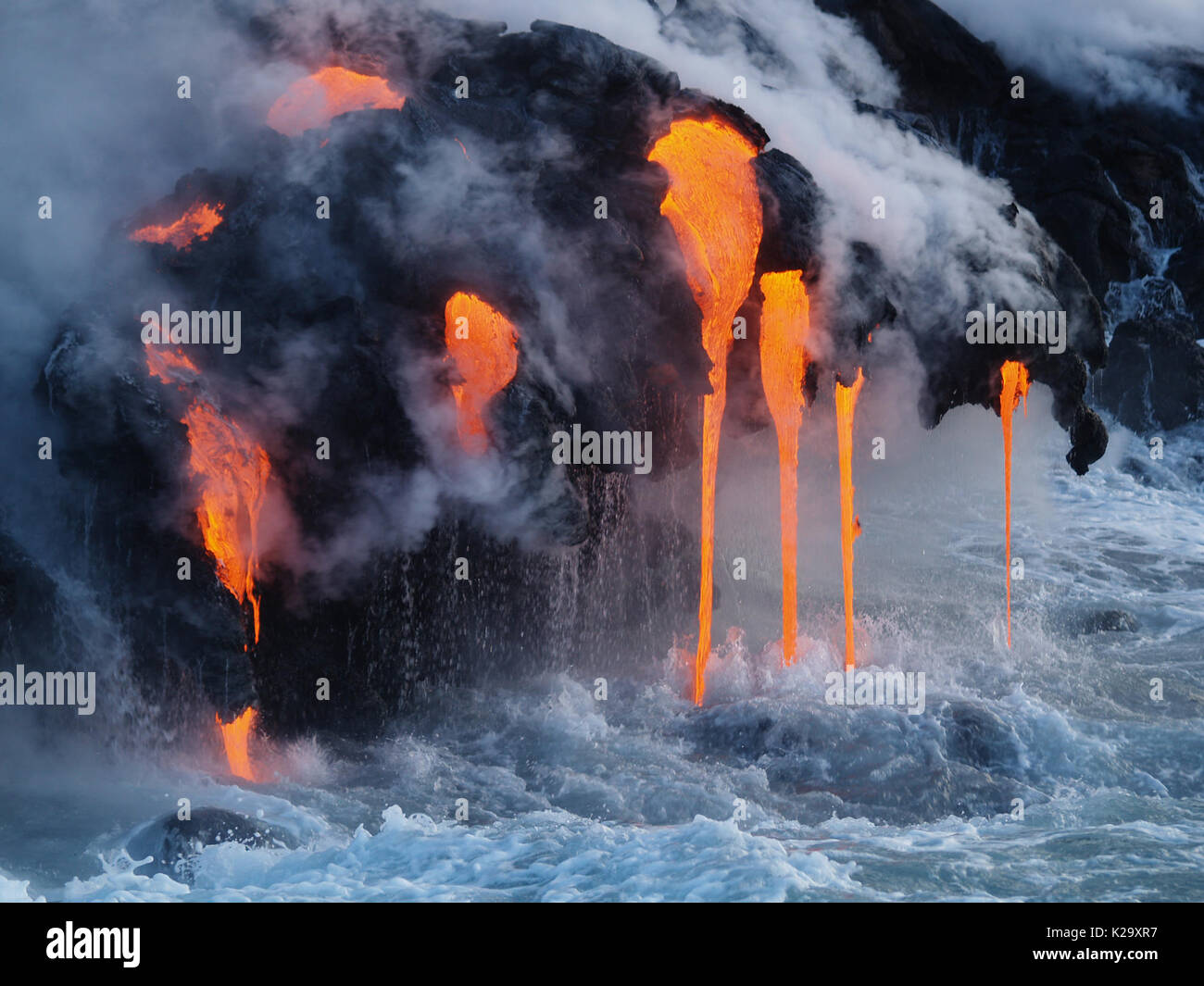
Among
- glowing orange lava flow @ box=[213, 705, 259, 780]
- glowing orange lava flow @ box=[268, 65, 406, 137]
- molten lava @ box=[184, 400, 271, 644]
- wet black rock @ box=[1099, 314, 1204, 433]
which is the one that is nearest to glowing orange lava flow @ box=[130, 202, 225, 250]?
glowing orange lava flow @ box=[268, 65, 406, 137]

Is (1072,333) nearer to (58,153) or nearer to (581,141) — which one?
(581,141)

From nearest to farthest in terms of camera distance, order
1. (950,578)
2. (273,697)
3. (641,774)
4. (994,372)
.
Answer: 1. (641,774)
2. (273,697)
3. (994,372)
4. (950,578)

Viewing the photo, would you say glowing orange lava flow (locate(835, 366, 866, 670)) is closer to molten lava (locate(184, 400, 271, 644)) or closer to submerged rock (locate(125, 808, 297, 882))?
molten lava (locate(184, 400, 271, 644))

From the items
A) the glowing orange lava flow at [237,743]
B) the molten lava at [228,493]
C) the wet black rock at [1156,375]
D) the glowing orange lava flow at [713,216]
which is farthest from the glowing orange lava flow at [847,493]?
the wet black rock at [1156,375]

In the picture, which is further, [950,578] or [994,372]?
[950,578]

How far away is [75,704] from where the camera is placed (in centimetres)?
1396

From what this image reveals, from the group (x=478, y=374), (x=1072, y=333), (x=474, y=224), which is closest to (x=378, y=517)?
(x=478, y=374)

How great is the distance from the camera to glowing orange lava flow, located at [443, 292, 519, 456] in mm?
14828

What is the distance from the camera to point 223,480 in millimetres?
13656

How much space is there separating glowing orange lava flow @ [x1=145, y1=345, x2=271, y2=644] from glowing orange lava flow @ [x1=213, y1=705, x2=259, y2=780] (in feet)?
3.37

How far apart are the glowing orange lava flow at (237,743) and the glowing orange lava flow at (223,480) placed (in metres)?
1.03

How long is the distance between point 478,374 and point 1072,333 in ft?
28.9

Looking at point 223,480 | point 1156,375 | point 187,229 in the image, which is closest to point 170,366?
point 223,480

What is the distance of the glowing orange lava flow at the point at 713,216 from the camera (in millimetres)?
15805
